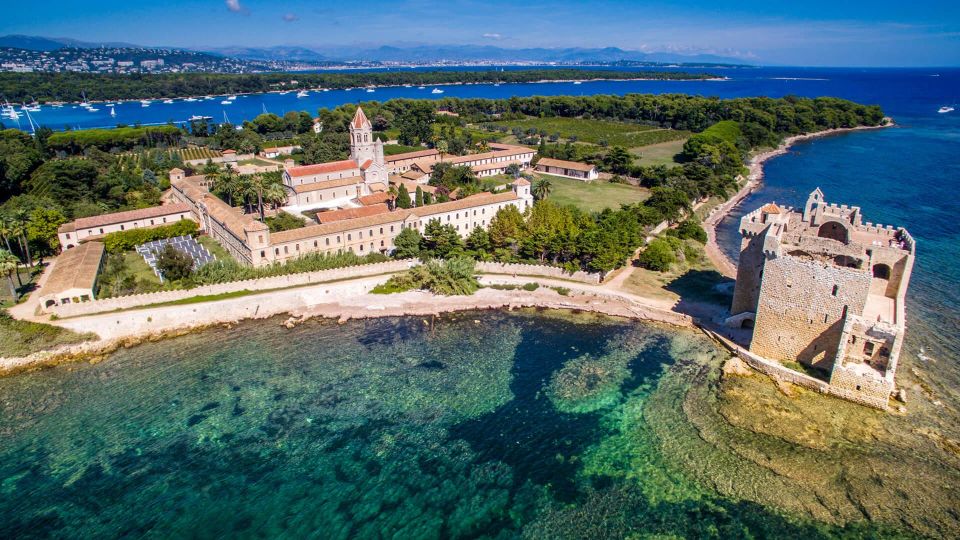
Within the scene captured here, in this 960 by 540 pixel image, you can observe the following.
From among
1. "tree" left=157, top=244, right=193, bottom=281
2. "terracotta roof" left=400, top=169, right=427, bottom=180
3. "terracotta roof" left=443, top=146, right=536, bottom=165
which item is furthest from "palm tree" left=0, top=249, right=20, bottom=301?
"terracotta roof" left=443, top=146, right=536, bottom=165

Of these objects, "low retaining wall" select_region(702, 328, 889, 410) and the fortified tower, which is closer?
"low retaining wall" select_region(702, 328, 889, 410)

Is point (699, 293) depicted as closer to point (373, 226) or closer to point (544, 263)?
point (544, 263)

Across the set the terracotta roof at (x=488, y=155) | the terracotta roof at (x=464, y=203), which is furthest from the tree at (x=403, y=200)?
the terracotta roof at (x=488, y=155)

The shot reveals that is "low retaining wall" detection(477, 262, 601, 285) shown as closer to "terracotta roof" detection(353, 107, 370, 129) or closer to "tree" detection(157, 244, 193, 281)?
"tree" detection(157, 244, 193, 281)

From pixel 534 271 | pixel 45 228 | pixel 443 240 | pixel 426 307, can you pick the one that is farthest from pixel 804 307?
pixel 45 228

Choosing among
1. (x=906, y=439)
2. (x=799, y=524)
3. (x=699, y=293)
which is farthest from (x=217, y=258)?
(x=906, y=439)

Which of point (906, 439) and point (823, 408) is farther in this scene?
point (823, 408)
